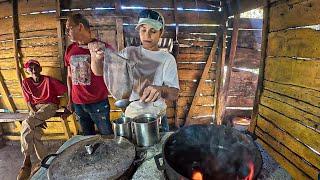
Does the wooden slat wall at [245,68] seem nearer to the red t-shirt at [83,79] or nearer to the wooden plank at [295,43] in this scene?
the wooden plank at [295,43]

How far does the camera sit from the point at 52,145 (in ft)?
21.6

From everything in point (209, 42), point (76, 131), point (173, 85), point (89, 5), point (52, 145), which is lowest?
point (52, 145)

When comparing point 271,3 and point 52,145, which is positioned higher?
point 271,3

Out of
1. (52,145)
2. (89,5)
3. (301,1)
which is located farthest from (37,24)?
(301,1)

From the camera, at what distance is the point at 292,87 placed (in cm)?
297

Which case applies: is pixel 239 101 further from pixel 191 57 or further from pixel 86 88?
pixel 86 88

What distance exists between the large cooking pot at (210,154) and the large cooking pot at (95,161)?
0.32m

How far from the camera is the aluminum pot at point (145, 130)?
200cm

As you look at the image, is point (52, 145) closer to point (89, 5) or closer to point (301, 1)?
point (89, 5)

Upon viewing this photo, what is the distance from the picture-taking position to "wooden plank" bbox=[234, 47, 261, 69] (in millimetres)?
6027

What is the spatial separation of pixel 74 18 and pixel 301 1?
11.3ft

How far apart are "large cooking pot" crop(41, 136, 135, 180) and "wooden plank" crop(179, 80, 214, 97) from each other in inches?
169

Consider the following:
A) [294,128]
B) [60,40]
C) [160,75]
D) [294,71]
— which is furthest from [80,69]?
[294,128]

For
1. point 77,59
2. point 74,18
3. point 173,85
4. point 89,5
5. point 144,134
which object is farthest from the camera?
point 89,5
